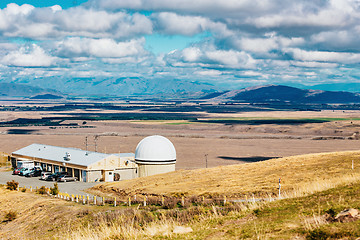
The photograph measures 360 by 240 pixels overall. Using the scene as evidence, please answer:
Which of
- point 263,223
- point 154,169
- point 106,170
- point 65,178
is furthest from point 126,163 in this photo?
point 263,223

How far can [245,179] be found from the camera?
36.9 m

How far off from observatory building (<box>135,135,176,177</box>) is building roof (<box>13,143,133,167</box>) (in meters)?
4.59

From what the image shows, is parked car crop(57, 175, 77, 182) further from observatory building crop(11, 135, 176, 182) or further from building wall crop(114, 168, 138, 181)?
building wall crop(114, 168, 138, 181)

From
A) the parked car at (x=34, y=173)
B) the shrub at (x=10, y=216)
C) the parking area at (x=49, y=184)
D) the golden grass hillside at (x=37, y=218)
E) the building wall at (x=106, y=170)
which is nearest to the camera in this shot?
the golden grass hillside at (x=37, y=218)

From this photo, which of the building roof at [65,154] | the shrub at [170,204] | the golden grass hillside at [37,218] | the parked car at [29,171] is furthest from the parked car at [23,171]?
the shrub at [170,204]

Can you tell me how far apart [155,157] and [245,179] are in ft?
53.8

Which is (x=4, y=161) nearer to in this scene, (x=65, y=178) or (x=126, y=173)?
(x=65, y=178)

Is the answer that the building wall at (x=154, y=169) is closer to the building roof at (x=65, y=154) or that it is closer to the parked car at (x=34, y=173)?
the building roof at (x=65, y=154)

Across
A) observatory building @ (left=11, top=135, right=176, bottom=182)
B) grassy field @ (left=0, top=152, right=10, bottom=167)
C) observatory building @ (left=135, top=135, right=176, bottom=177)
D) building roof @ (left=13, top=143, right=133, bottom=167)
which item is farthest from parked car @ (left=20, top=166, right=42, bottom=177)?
grassy field @ (left=0, top=152, right=10, bottom=167)

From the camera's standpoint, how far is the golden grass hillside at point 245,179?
30.7 meters

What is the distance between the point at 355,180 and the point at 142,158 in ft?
110

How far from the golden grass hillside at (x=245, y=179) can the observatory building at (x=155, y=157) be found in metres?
5.16

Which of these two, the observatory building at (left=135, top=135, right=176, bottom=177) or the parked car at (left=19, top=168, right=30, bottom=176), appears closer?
the observatory building at (left=135, top=135, right=176, bottom=177)

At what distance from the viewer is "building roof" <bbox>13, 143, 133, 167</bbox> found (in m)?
53.2
